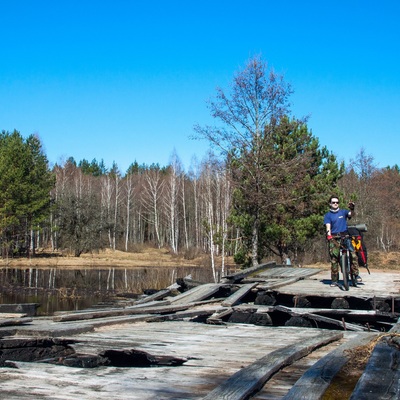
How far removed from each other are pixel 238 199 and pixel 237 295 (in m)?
13.7

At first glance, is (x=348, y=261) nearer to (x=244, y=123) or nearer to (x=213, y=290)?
(x=213, y=290)

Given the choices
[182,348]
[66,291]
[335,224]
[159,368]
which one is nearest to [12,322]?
[182,348]

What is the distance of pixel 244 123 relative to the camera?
2286 cm

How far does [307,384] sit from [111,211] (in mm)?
63456

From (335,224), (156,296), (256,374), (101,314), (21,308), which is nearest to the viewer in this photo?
(256,374)

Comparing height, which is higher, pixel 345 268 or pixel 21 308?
pixel 345 268

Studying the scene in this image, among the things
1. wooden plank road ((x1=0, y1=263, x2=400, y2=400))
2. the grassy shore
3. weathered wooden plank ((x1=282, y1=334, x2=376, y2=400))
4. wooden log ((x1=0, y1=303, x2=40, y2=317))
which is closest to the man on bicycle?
wooden plank road ((x1=0, y1=263, x2=400, y2=400))

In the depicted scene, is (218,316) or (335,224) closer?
(218,316)

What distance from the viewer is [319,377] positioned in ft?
11.9

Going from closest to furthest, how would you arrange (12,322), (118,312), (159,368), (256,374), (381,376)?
(381,376) < (256,374) < (159,368) < (12,322) < (118,312)

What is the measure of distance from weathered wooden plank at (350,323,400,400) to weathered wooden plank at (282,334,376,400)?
0.66ft

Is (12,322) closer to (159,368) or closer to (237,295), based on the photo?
(159,368)

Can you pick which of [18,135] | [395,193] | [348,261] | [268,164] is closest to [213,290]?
[348,261]

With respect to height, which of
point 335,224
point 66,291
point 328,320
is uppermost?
point 335,224
